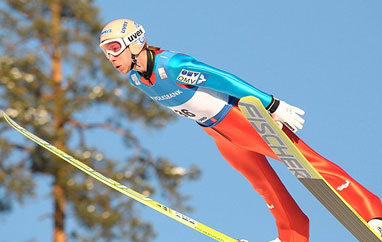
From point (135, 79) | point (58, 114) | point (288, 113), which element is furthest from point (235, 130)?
point (58, 114)

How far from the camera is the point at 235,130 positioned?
4.62 m

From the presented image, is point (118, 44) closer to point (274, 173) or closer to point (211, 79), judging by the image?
point (211, 79)

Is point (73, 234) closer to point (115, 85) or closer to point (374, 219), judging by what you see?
point (115, 85)

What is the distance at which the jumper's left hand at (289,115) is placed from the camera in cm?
434

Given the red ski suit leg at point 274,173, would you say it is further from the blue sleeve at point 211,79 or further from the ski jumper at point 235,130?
the blue sleeve at point 211,79

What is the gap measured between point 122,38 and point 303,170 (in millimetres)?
1399

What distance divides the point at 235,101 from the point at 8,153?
29.7ft

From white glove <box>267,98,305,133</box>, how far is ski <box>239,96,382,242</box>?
0.12 meters

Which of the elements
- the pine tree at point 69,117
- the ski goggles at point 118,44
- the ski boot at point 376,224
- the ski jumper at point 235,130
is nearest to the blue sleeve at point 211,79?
the ski jumper at point 235,130

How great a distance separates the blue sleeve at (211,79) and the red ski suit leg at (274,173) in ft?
0.93

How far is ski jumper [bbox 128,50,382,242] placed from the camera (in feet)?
14.3

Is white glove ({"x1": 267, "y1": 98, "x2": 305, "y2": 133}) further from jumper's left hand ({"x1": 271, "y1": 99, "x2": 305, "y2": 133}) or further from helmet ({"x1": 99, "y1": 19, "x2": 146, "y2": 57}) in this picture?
helmet ({"x1": 99, "y1": 19, "x2": 146, "y2": 57})

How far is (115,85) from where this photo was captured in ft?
46.7

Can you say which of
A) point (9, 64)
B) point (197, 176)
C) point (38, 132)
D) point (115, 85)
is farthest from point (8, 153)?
point (197, 176)
